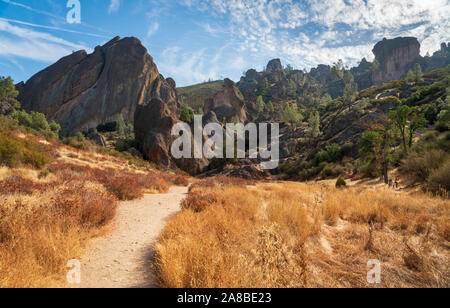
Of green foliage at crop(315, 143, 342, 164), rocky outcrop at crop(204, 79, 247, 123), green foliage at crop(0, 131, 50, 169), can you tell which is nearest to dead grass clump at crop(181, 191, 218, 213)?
green foliage at crop(0, 131, 50, 169)

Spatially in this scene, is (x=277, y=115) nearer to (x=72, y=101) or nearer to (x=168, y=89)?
(x=168, y=89)

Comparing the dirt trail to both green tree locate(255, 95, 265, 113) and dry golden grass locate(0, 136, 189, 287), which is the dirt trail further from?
green tree locate(255, 95, 265, 113)

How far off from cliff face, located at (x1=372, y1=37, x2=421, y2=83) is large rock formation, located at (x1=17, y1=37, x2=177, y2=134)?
475 ft

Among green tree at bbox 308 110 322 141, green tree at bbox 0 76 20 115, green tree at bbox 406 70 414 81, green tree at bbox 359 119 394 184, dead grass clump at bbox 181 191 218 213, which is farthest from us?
green tree at bbox 406 70 414 81

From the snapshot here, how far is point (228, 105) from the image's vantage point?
8375 centimetres

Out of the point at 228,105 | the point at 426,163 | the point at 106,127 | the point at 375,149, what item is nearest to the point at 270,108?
the point at 228,105

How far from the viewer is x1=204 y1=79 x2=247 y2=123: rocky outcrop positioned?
82062 mm

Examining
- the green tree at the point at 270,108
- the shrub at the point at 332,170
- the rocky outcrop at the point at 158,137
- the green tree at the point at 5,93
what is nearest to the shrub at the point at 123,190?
the rocky outcrop at the point at 158,137
